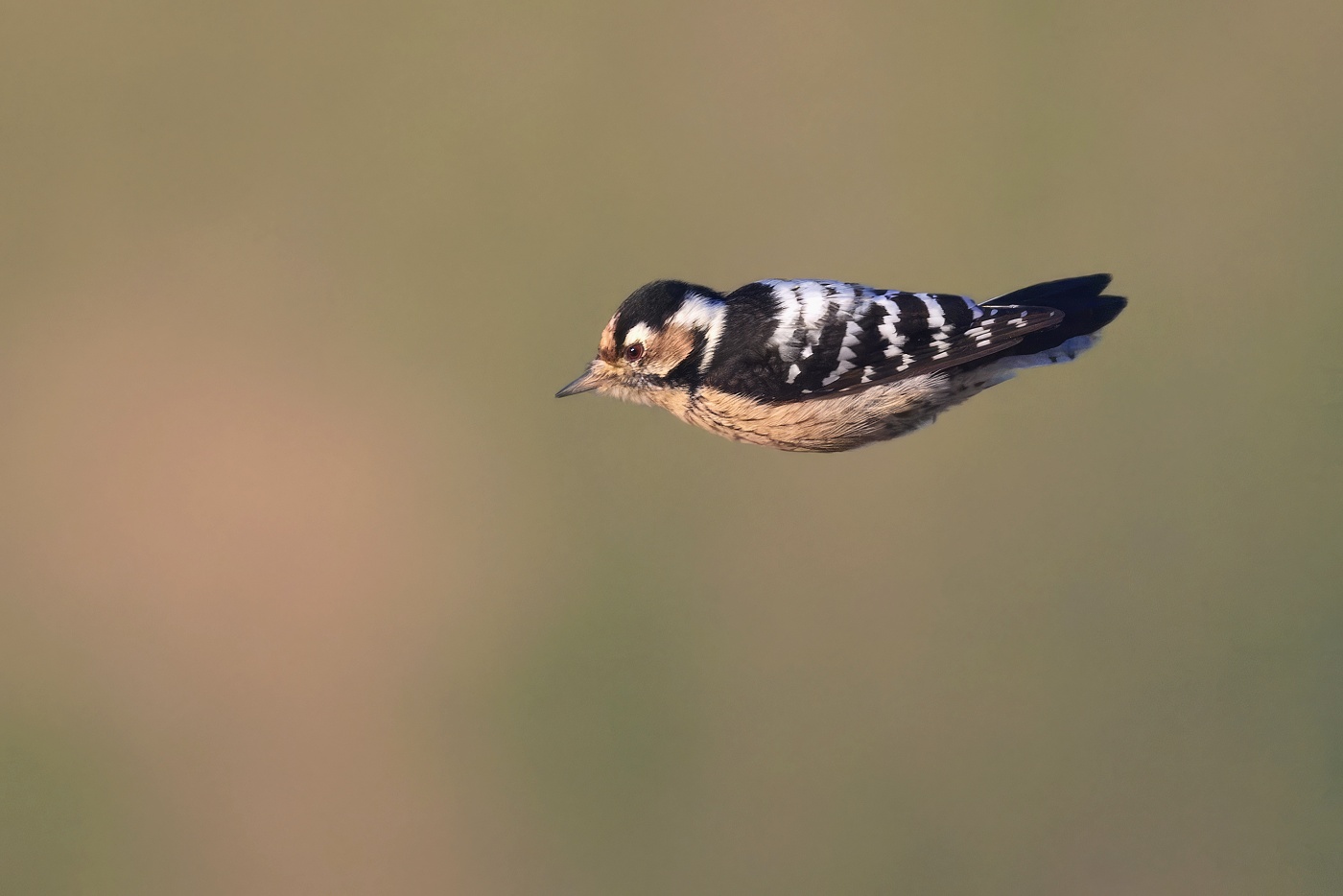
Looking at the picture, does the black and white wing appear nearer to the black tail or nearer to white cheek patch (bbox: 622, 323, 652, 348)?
the black tail

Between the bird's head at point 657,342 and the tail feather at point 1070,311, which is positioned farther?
the bird's head at point 657,342

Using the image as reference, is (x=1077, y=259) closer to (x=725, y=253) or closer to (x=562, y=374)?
(x=725, y=253)

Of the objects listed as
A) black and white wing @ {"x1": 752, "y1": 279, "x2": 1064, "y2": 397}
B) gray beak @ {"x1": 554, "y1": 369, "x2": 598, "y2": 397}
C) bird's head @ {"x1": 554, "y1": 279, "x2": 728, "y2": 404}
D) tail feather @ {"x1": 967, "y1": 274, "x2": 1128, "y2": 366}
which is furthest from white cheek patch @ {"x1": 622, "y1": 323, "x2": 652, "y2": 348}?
tail feather @ {"x1": 967, "y1": 274, "x2": 1128, "y2": 366}

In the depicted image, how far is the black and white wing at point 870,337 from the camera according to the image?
2676 mm

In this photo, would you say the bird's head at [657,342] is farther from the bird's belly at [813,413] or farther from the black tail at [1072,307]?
the black tail at [1072,307]

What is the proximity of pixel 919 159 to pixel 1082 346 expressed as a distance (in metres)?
6.21

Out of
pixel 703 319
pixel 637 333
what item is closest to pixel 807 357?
pixel 703 319

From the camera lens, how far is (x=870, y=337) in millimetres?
Answer: 2787

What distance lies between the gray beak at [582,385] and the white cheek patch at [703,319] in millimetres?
245

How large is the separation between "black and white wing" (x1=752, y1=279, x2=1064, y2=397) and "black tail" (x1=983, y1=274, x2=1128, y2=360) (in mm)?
100

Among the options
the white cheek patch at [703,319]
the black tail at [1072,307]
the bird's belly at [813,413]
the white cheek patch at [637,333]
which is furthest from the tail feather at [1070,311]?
the white cheek patch at [637,333]

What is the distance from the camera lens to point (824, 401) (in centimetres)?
276

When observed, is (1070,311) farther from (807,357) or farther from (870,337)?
(807,357)

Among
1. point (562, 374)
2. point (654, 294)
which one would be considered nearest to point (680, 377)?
point (654, 294)
